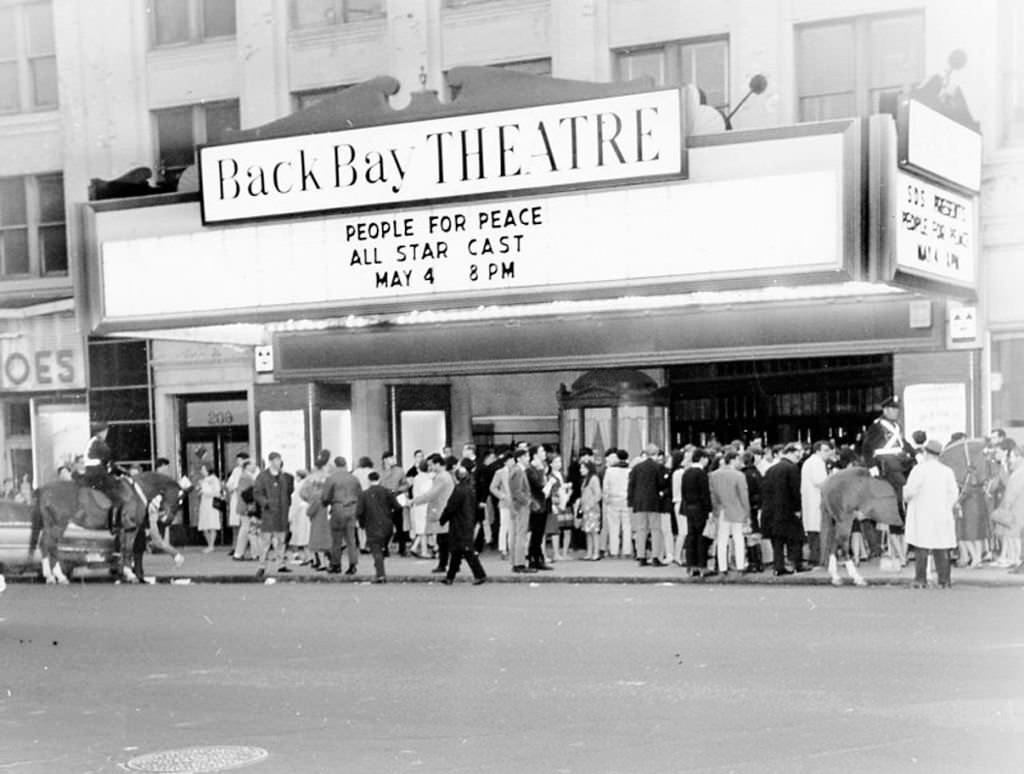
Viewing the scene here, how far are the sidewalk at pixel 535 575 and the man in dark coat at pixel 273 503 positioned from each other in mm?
424

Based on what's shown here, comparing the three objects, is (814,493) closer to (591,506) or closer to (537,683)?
(591,506)

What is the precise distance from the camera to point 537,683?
11281mm

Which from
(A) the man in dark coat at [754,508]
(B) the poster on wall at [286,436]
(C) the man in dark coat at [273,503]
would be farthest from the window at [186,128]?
(A) the man in dark coat at [754,508]

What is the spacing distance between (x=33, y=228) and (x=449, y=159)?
12.3m

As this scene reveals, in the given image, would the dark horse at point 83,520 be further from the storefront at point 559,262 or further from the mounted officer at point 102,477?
the storefront at point 559,262

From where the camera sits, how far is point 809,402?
2509 centimetres

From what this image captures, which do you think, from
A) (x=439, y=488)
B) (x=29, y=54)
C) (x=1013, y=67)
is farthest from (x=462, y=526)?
(x=29, y=54)

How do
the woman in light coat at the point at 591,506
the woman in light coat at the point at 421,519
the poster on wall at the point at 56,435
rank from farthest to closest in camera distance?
1. the poster on wall at the point at 56,435
2. the woman in light coat at the point at 421,519
3. the woman in light coat at the point at 591,506

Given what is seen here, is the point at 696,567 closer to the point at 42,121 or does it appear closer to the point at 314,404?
the point at 314,404

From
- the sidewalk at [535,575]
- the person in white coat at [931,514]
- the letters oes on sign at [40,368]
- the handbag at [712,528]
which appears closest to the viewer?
the person in white coat at [931,514]

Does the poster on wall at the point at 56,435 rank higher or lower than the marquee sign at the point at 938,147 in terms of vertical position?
lower

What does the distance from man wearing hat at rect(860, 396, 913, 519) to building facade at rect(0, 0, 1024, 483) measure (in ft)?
6.81

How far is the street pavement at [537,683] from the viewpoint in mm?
8773

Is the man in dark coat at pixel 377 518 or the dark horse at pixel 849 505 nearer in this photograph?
the dark horse at pixel 849 505
